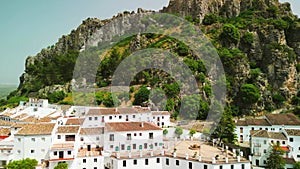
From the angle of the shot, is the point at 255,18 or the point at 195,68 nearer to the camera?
the point at 195,68

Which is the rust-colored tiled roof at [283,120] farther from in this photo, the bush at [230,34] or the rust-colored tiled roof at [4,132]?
the rust-colored tiled roof at [4,132]

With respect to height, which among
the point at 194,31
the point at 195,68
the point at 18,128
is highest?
the point at 194,31

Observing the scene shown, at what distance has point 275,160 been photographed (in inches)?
1190

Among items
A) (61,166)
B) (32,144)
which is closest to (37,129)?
(32,144)

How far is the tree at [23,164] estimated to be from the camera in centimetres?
2453

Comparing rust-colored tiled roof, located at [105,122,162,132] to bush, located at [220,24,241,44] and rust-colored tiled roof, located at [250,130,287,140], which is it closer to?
rust-colored tiled roof, located at [250,130,287,140]

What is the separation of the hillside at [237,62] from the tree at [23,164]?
87.7 feet

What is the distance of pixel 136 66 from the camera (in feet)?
192

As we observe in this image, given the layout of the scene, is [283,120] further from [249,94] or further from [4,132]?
[4,132]

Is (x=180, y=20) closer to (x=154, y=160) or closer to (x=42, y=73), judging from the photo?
(x=42, y=73)

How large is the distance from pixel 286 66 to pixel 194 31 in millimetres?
19917

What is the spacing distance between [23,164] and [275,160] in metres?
22.9

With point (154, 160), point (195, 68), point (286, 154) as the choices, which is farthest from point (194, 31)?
point (154, 160)

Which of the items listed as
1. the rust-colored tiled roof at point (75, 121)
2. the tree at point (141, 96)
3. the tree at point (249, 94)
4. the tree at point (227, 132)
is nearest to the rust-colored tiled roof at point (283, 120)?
the tree at point (227, 132)
